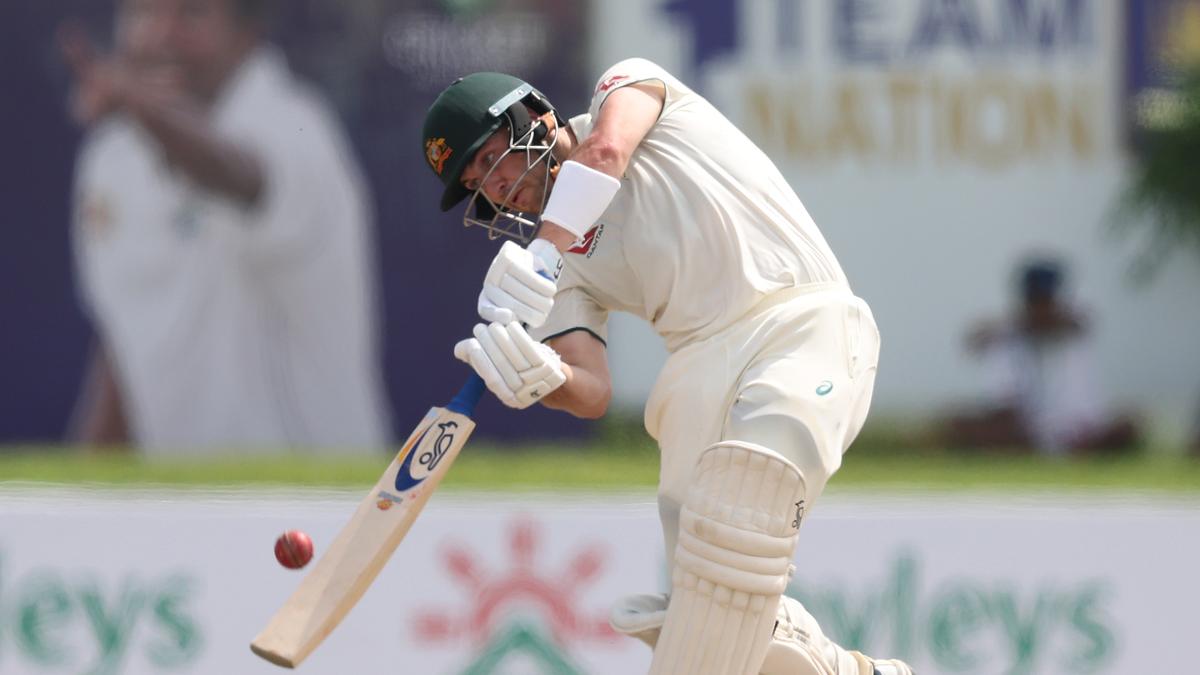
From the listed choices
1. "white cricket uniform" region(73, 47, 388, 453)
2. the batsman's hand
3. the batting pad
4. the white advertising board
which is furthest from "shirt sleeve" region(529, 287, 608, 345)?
"white cricket uniform" region(73, 47, 388, 453)

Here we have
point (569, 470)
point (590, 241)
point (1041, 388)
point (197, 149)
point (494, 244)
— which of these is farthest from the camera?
point (197, 149)

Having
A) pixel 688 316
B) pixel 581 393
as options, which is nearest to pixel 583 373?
pixel 581 393

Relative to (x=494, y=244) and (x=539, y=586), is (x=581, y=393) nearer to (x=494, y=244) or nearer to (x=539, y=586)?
(x=539, y=586)

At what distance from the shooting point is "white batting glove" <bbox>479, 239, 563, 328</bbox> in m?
3.10

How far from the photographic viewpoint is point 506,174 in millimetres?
3285

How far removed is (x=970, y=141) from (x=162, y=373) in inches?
146

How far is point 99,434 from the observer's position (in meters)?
8.85

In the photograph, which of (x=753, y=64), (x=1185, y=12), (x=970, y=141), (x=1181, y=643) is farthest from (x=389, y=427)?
(x=1181, y=643)

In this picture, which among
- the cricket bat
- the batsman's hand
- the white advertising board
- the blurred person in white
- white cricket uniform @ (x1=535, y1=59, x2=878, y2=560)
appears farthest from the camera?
the blurred person in white

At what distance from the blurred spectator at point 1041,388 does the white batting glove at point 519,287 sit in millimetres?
5369

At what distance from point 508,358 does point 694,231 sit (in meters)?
0.37

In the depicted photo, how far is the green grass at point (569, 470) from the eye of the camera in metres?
6.82

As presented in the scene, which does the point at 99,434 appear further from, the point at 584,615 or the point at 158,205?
the point at 584,615

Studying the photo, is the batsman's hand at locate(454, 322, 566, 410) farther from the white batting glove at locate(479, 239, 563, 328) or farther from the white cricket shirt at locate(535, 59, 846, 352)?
the white cricket shirt at locate(535, 59, 846, 352)
